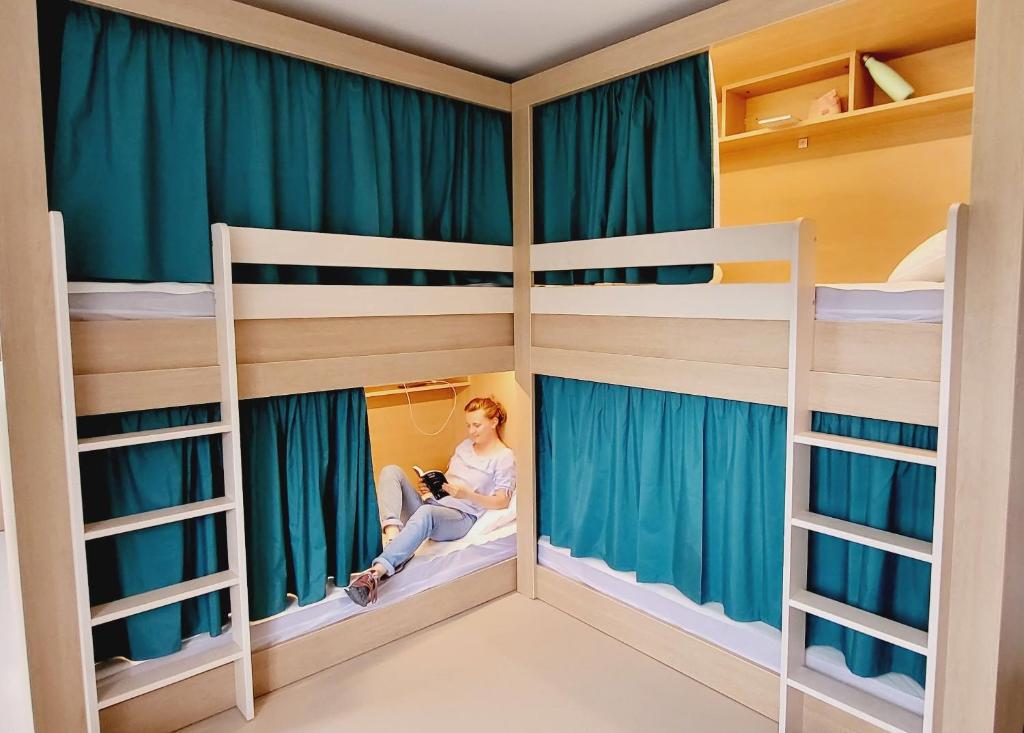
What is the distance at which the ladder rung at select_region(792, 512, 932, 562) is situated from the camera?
181cm

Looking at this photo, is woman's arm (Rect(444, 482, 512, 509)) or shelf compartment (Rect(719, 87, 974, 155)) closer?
shelf compartment (Rect(719, 87, 974, 155))

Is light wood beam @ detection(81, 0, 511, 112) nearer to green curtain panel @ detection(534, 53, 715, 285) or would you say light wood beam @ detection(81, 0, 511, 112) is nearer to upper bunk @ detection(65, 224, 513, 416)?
green curtain panel @ detection(534, 53, 715, 285)

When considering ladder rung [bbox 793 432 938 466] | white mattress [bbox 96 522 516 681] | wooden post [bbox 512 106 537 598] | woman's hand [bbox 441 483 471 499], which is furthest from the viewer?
woman's hand [bbox 441 483 471 499]

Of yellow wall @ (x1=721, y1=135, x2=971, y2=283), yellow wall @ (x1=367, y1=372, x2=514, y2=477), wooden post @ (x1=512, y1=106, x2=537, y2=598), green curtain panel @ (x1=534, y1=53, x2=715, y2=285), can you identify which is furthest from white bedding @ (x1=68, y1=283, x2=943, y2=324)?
yellow wall @ (x1=367, y1=372, x2=514, y2=477)

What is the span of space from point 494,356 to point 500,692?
1.37m

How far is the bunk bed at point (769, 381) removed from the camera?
5.98 feet

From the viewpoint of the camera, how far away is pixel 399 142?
2.73m

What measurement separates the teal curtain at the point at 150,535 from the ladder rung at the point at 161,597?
0.22 feet

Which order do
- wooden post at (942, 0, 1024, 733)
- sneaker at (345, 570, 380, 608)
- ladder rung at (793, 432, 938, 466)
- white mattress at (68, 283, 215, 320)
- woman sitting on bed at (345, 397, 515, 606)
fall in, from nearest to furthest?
wooden post at (942, 0, 1024, 733), ladder rung at (793, 432, 938, 466), white mattress at (68, 283, 215, 320), sneaker at (345, 570, 380, 608), woman sitting on bed at (345, 397, 515, 606)

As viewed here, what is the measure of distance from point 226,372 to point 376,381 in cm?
61

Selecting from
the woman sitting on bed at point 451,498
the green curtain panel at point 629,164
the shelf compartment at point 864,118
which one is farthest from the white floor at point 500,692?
the shelf compartment at point 864,118

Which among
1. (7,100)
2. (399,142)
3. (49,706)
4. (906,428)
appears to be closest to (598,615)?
(906,428)

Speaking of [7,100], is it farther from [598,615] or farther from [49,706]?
[598,615]

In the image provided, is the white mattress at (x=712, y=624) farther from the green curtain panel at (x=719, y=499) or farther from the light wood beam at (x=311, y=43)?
the light wood beam at (x=311, y=43)
